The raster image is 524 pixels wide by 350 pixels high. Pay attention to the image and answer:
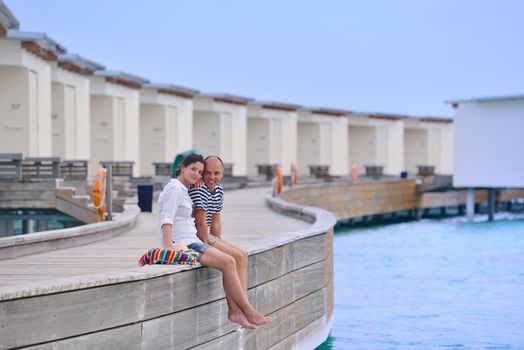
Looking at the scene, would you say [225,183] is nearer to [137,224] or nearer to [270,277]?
[137,224]

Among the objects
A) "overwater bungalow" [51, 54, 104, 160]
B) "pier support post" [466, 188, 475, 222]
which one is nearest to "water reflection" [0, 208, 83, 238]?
"overwater bungalow" [51, 54, 104, 160]

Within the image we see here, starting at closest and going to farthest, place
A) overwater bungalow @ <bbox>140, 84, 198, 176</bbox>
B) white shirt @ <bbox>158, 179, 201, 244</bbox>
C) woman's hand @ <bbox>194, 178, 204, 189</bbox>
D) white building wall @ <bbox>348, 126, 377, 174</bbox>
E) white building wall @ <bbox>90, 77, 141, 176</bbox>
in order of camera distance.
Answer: white shirt @ <bbox>158, 179, 201, 244</bbox> < woman's hand @ <bbox>194, 178, 204, 189</bbox> < white building wall @ <bbox>90, 77, 141, 176</bbox> < overwater bungalow @ <bbox>140, 84, 198, 176</bbox> < white building wall @ <bbox>348, 126, 377, 174</bbox>

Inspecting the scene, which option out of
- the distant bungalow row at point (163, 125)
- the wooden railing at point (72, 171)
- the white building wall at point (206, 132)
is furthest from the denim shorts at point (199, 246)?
the white building wall at point (206, 132)

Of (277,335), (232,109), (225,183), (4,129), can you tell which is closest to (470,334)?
(277,335)

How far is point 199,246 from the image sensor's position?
966 cm

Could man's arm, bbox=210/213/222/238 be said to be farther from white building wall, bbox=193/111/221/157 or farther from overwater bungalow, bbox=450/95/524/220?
white building wall, bbox=193/111/221/157

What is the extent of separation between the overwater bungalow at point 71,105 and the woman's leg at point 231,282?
26.5 meters

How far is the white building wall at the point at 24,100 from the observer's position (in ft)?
99.4

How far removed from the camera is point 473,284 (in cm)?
2767

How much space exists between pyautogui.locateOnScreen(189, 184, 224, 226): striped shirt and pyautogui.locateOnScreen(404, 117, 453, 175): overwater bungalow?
70858mm

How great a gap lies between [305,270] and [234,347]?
3253 mm

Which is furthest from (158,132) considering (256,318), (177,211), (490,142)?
(256,318)

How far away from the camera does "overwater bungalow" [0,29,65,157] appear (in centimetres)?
3019

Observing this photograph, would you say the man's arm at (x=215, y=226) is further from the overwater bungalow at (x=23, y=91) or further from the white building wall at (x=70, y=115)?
the white building wall at (x=70, y=115)
